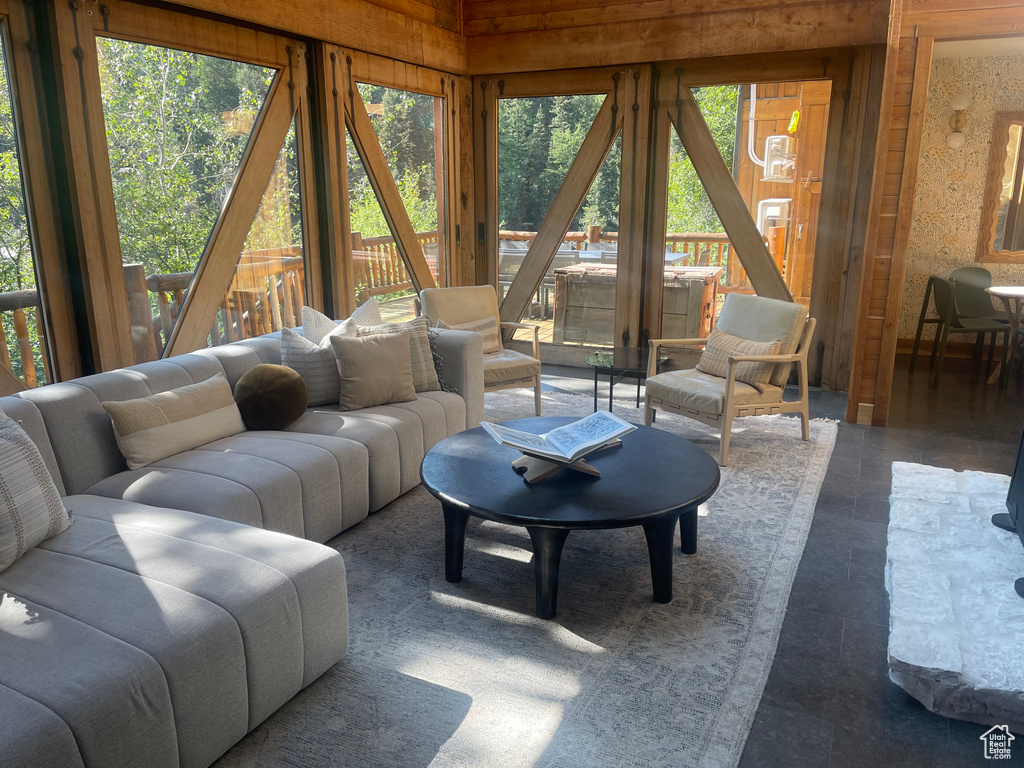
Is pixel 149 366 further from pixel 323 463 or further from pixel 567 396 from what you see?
pixel 567 396

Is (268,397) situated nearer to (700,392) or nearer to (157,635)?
(157,635)

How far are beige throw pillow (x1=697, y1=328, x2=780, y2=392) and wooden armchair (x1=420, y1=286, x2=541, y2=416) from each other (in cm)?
106

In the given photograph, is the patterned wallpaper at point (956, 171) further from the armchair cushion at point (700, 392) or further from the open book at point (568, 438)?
the open book at point (568, 438)

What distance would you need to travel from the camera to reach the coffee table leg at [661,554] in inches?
104

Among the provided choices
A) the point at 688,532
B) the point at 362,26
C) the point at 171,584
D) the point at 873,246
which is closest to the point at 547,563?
the point at 688,532

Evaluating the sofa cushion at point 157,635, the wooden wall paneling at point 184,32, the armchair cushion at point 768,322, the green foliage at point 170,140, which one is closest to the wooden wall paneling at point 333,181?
the wooden wall paneling at point 184,32

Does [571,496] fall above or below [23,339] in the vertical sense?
below

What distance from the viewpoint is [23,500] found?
2146 mm

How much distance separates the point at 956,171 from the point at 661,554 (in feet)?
18.8

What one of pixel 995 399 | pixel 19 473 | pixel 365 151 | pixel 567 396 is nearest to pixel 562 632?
pixel 19 473

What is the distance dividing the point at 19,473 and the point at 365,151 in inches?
143

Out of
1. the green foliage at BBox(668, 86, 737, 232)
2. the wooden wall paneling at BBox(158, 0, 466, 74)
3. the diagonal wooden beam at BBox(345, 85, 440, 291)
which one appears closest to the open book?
the wooden wall paneling at BBox(158, 0, 466, 74)

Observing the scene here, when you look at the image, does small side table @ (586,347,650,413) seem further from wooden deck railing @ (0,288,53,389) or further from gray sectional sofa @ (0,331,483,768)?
wooden deck railing @ (0,288,53,389)

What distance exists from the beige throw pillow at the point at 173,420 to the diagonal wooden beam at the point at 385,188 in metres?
2.51
